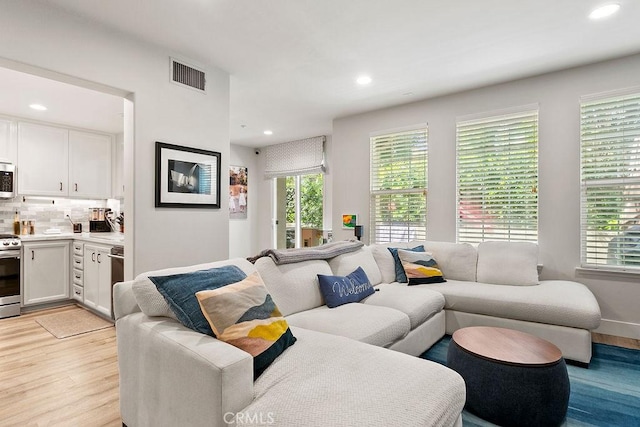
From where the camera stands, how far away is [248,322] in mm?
1517

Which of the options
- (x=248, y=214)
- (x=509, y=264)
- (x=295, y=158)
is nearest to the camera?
(x=509, y=264)

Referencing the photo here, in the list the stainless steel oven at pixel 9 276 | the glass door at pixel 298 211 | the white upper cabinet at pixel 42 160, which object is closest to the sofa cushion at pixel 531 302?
the glass door at pixel 298 211

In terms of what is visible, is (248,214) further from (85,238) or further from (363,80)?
(363,80)

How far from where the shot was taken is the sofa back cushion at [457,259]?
11.8ft

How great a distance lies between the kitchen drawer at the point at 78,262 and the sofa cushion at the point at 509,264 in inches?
192

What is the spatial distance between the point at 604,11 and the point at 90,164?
616 cm

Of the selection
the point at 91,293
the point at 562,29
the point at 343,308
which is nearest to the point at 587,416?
the point at 343,308

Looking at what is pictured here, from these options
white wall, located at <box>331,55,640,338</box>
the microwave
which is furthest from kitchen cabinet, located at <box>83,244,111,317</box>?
white wall, located at <box>331,55,640,338</box>

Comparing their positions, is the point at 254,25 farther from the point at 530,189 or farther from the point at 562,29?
the point at 530,189

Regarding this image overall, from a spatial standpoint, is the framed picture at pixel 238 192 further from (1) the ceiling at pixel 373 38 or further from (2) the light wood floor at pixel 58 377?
(2) the light wood floor at pixel 58 377

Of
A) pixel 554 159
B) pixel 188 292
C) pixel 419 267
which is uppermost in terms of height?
pixel 554 159

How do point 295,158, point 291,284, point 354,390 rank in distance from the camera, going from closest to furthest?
point 354,390
point 291,284
point 295,158

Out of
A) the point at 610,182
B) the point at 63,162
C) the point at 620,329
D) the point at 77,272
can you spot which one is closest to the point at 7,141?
the point at 63,162

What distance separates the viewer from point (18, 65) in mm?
2184
